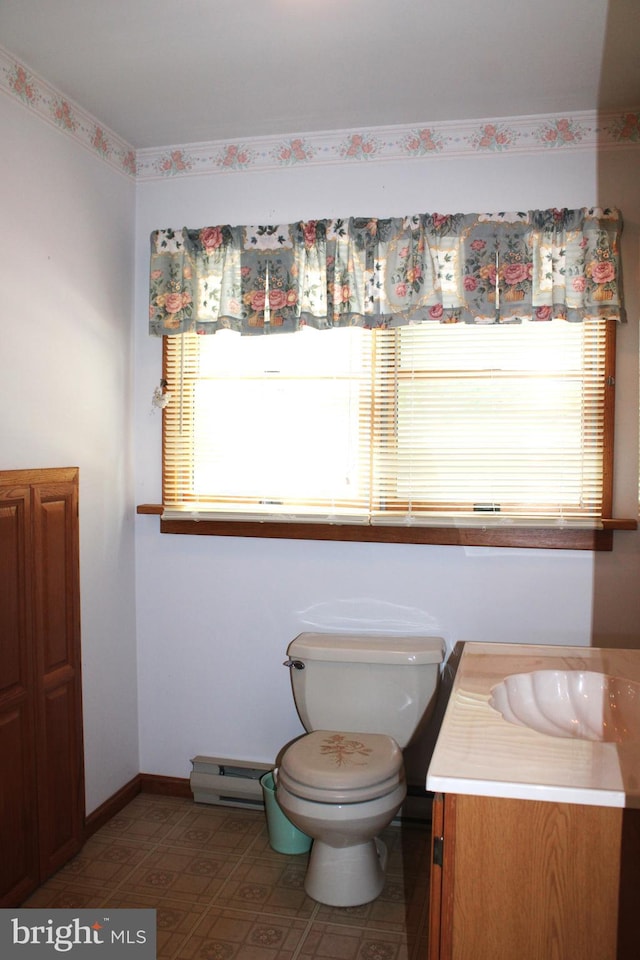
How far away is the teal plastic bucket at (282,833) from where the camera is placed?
2822 millimetres

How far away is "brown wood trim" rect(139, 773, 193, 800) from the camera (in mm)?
3266

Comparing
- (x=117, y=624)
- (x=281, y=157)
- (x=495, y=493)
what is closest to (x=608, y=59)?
(x=281, y=157)

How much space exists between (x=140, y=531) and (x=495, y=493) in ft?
4.80

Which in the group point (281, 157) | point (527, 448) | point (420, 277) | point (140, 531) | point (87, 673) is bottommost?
point (87, 673)

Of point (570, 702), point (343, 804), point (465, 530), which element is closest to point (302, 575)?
point (465, 530)

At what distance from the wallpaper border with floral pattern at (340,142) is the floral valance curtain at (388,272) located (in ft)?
0.86

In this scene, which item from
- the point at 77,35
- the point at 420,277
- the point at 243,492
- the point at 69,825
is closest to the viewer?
the point at 77,35

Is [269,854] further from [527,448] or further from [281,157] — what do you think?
[281,157]

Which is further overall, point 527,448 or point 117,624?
point 117,624

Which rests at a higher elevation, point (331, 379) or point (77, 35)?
point (77, 35)

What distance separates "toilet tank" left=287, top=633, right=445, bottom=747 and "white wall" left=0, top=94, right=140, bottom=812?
768mm

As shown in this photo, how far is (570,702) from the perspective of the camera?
6.93ft

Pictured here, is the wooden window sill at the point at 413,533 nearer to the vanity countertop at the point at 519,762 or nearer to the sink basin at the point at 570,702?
the sink basin at the point at 570,702

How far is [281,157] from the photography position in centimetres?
308
